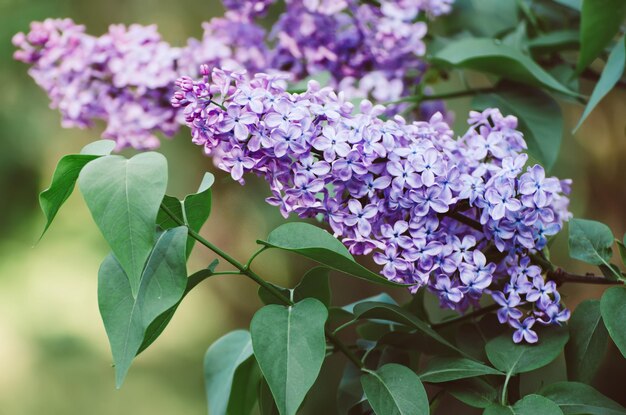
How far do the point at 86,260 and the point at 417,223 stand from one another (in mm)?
1434

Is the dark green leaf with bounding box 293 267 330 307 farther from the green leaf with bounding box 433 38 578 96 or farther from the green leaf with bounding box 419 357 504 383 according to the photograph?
the green leaf with bounding box 433 38 578 96

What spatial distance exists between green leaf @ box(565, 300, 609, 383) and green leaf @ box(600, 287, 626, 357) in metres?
0.02

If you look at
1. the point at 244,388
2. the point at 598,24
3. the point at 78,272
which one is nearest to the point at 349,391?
the point at 244,388

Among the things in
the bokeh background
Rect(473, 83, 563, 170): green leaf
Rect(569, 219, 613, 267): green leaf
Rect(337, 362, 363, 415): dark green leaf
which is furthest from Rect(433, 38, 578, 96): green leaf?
the bokeh background

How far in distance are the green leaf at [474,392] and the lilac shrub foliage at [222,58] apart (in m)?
0.29

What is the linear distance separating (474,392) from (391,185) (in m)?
0.11

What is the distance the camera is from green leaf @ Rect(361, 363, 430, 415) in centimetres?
36

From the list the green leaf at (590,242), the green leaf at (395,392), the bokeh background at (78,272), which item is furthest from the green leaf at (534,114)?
the bokeh background at (78,272)

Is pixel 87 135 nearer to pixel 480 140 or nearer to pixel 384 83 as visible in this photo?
pixel 384 83

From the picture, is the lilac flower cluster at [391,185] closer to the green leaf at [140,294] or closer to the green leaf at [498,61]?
the green leaf at [140,294]

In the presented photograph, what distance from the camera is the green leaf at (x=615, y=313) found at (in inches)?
14.4

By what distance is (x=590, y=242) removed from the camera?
423 mm

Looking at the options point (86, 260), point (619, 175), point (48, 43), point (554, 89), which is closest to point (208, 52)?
point (48, 43)

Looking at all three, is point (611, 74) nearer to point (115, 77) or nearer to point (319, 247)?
point (319, 247)
